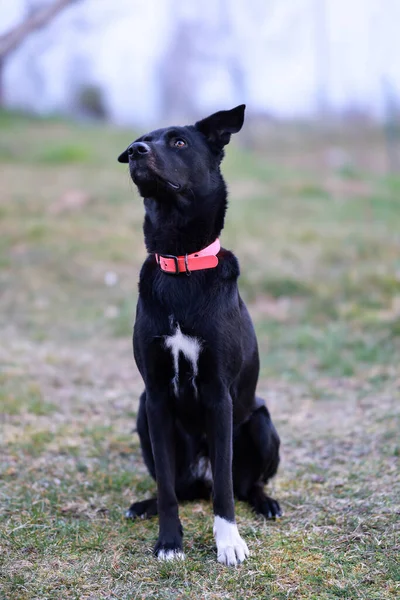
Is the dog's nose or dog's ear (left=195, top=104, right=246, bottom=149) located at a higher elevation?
dog's ear (left=195, top=104, right=246, bottom=149)

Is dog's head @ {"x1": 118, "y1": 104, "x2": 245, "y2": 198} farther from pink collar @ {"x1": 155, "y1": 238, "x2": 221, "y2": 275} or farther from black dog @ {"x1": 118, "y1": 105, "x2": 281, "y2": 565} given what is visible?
pink collar @ {"x1": 155, "y1": 238, "x2": 221, "y2": 275}

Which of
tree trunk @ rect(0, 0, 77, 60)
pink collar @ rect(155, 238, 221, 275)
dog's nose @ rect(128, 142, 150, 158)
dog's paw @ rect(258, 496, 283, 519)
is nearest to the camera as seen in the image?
dog's nose @ rect(128, 142, 150, 158)

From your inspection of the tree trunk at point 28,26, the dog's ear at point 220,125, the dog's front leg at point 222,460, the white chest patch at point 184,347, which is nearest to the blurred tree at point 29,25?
the tree trunk at point 28,26

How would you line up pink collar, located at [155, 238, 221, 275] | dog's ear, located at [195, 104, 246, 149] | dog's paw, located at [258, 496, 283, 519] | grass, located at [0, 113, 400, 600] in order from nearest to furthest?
grass, located at [0, 113, 400, 600] → pink collar, located at [155, 238, 221, 275] → dog's ear, located at [195, 104, 246, 149] → dog's paw, located at [258, 496, 283, 519]

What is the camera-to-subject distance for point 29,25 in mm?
7430

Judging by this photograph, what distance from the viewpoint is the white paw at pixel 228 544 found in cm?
256

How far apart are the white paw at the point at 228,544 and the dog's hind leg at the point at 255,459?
46 cm

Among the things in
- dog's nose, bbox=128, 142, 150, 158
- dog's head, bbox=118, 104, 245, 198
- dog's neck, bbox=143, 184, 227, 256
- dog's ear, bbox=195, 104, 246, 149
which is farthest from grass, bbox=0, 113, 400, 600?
dog's ear, bbox=195, 104, 246, 149

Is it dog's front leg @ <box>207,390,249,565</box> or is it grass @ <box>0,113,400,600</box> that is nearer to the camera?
grass @ <box>0,113,400,600</box>

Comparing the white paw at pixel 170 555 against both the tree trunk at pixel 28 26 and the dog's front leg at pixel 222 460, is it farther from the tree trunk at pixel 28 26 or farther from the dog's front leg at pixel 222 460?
the tree trunk at pixel 28 26

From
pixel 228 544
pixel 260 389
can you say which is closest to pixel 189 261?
pixel 228 544

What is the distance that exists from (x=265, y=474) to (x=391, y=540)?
0.75 metres

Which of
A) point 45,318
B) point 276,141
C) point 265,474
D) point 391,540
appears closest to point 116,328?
point 45,318

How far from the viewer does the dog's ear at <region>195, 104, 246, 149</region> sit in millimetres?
2932
